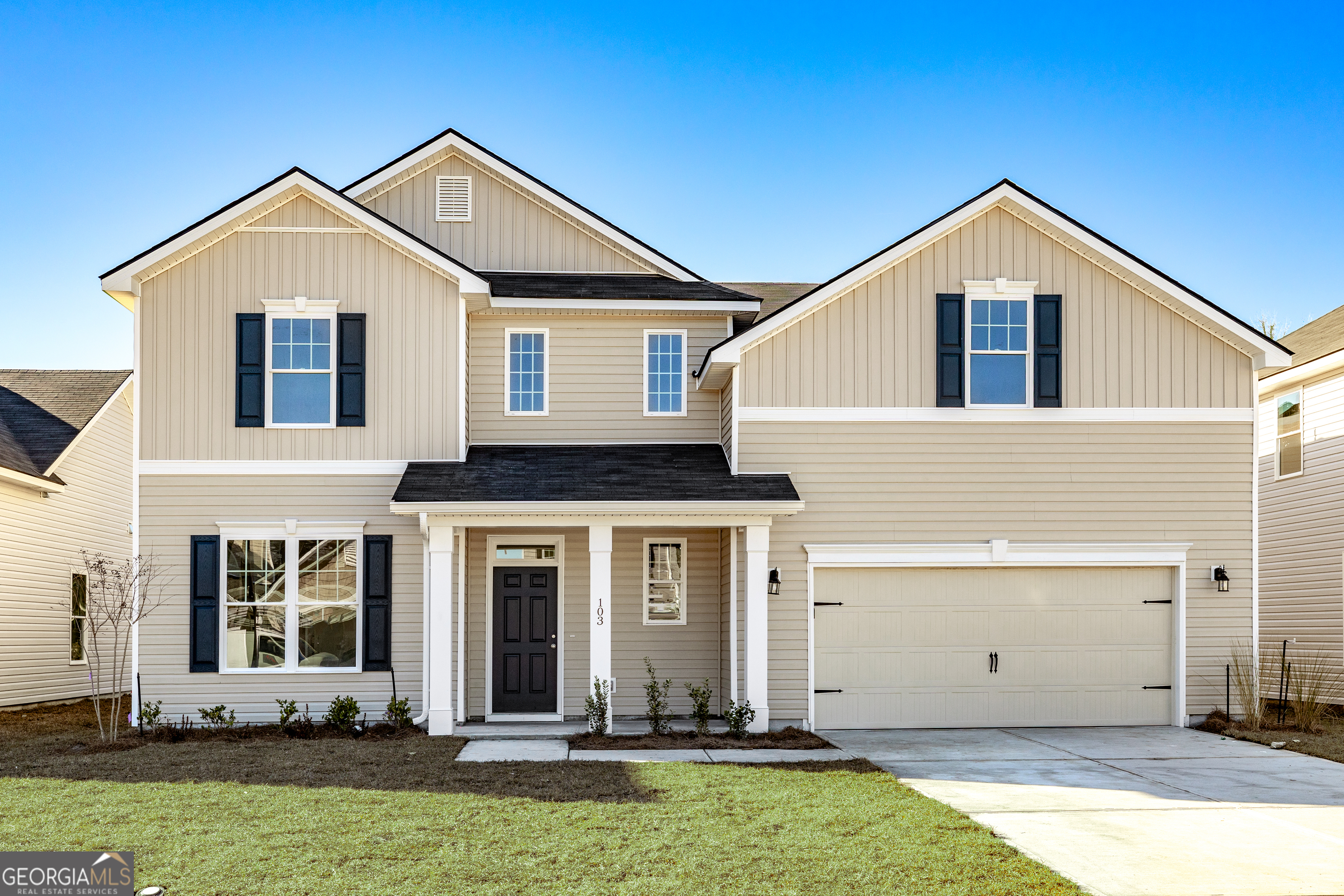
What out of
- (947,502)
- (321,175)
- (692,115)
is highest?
(692,115)

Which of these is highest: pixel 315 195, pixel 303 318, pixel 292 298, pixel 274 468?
pixel 315 195

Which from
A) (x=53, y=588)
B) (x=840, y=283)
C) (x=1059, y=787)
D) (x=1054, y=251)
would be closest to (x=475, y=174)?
(x=840, y=283)

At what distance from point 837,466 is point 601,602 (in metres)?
3.42

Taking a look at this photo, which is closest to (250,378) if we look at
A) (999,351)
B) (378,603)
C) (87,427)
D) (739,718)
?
(378,603)

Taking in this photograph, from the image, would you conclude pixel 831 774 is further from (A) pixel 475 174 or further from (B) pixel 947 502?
(A) pixel 475 174

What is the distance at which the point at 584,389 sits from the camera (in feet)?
48.9

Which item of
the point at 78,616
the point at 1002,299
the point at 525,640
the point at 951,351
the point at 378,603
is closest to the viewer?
the point at 378,603

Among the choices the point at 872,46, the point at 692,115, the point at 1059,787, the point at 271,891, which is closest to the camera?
the point at 271,891

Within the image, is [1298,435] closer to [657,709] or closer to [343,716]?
[657,709]

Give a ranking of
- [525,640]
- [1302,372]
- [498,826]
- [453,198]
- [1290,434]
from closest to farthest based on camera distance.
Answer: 1. [498,826]
2. [525,640]
3. [453,198]
4. [1302,372]
5. [1290,434]

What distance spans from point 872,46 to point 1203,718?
11.3 meters

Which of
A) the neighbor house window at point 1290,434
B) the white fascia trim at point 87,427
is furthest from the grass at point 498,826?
the neighbor house window at point 1290,434

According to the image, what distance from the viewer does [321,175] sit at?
13789 millimetres

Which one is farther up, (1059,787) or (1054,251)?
(1054,251)
